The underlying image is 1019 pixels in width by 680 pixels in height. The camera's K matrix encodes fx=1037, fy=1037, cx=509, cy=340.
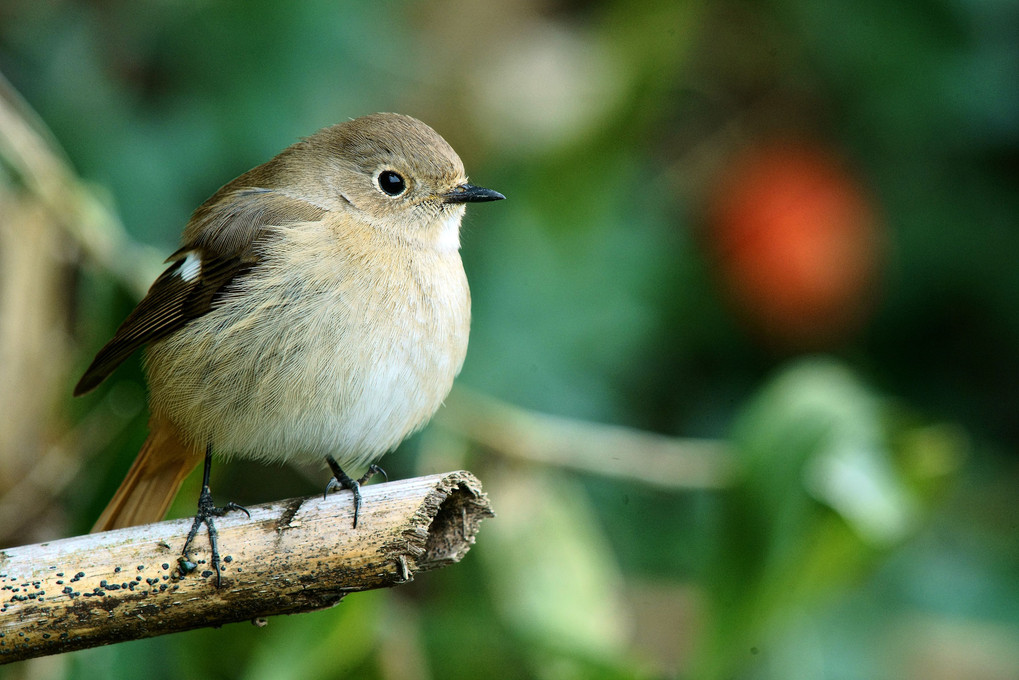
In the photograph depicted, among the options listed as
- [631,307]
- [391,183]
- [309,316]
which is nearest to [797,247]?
[631,307]

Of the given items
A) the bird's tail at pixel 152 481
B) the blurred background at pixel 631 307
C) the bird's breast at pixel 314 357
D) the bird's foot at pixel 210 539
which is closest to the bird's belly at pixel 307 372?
the bird's breast at pixel 314 357

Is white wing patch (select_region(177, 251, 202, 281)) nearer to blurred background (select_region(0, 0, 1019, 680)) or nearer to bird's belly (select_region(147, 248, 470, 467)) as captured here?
bird's belly (select_region(147, 248, 470, 467))

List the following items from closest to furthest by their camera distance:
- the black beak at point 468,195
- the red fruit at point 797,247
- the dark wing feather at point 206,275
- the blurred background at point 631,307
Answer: the dark wing feather at point 206,275
the black beak at point 468,195
the blurred background at point 631,307
the red fruit at point 797,247

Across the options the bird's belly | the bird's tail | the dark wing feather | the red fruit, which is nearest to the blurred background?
the red fruit

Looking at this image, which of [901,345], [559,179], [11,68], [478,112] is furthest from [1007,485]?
[11,68]

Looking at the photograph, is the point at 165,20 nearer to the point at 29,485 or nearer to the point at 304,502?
the point at 29,485

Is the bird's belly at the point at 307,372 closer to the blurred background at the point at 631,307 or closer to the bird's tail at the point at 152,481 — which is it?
the bird's tail at the point at 152,481
